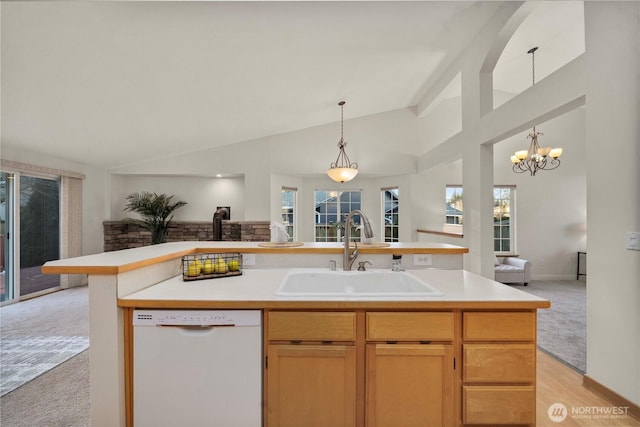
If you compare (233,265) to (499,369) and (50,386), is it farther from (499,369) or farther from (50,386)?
(50,386)

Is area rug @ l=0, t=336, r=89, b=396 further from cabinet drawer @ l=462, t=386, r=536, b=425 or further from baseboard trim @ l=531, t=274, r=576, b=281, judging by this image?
baseboard trim @ l=531, t=274, r=576, b=281

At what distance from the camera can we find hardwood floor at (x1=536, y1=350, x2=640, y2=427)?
1657mm

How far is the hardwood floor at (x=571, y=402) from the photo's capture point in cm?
166

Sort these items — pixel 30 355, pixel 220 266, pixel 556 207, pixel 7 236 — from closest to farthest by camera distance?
pixel 220 266 → pixel 30 355 → pixel 7 236 → pixel 556 207

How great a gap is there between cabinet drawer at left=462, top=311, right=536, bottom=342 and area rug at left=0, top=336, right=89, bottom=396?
3.09 meters

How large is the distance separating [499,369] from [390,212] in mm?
4972

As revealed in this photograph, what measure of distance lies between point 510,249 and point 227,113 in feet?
19.7

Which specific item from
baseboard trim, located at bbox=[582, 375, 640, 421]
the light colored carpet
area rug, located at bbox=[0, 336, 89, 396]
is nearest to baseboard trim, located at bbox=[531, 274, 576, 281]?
baseboard trim, located at bbox=[582, 375, 640, 421]

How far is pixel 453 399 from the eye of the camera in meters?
1.25

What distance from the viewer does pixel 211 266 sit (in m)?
1.70

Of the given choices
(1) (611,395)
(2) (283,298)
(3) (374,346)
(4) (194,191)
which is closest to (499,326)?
(3) (374,346)

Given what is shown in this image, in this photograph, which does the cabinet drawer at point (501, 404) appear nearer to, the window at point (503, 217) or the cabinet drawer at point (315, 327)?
the cabinet drawer at point (315, 327)

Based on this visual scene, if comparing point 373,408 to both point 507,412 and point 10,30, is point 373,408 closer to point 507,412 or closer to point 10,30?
point 507,412

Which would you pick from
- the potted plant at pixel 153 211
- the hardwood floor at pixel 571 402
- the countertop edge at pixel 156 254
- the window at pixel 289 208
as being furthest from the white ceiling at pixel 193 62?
the hardwood floor at pixel 571 402
